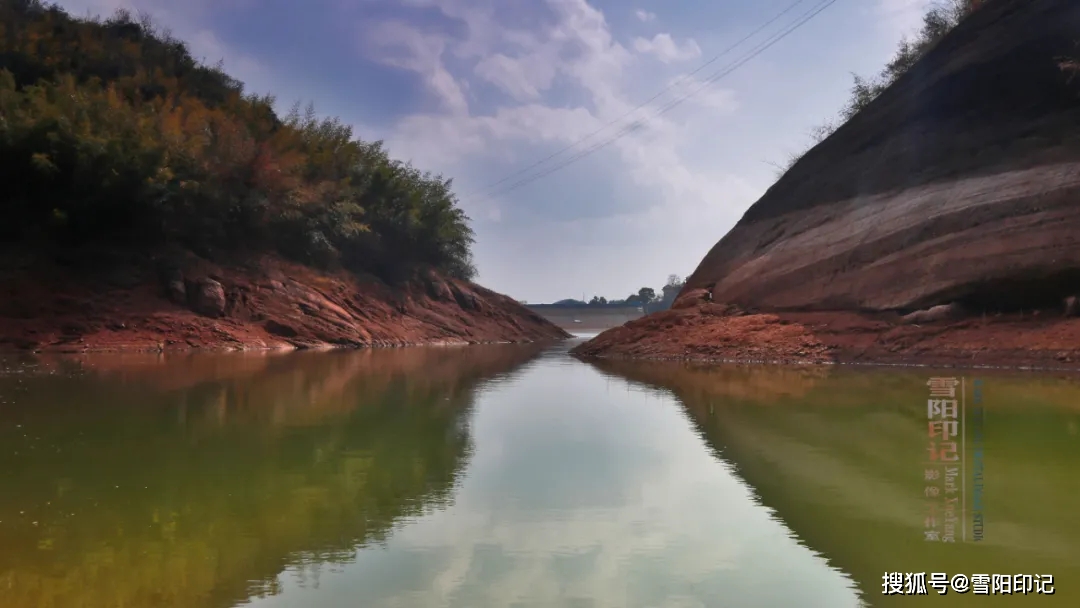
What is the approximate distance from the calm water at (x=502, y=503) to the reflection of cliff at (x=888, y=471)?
3 cm

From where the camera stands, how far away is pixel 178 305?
97.1ft

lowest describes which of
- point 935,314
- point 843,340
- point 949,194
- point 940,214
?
point 843,340

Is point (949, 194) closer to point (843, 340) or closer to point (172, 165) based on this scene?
point (843, 340)

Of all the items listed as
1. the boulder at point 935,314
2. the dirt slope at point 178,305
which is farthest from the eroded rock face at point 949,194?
the dirt slope at point 178,305

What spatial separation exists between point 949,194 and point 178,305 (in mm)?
26773

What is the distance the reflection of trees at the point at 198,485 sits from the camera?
429cm

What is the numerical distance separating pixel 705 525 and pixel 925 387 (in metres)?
10.8

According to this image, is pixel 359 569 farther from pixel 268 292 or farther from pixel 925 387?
pixel 268 292

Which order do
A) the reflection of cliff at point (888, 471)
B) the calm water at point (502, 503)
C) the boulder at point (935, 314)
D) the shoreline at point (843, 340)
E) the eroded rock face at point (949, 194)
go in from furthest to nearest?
the boulder at point (935, 314) → the eroded rock face at point (949, 194) → the shoreline at point (843, 340) → the reflection of cliff at point (888, 471) → the calm water at point (502, 503)

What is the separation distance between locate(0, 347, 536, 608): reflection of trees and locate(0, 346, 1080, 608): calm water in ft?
0.09

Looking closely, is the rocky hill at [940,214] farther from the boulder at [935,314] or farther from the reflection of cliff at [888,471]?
the reflection of cliff at [888,471]

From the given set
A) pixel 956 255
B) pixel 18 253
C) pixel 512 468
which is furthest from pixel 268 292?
pixel 512 468

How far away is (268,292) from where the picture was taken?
33.3 metres

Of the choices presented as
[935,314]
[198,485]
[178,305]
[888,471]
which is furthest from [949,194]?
[178,305]
